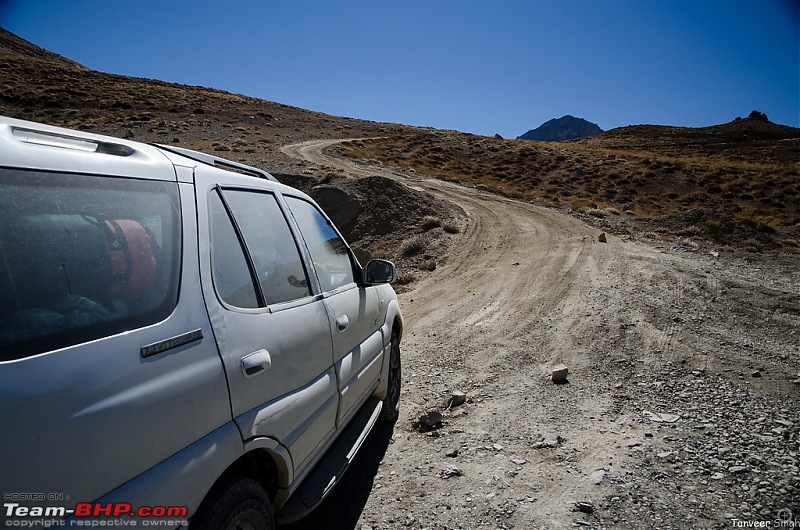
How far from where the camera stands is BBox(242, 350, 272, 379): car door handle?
6.12ft

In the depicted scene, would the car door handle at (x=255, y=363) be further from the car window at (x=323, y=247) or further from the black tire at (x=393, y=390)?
the black tire at (x=393, y=390)

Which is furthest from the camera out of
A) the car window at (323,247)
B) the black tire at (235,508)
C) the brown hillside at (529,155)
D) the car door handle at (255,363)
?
the brown hillside at (529,155)

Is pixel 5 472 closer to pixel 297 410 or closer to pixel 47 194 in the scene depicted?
pixel 47 194

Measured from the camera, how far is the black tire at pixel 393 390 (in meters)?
4.15

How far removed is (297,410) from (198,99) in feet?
216

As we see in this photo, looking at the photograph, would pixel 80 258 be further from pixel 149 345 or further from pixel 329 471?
pixel 329 471

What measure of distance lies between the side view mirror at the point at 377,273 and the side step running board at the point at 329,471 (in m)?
0.97

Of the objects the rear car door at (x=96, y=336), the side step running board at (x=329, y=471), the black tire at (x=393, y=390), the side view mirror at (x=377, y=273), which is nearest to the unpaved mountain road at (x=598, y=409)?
the black tire at (x=393, y=390)

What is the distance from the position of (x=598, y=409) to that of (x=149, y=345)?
4.18m

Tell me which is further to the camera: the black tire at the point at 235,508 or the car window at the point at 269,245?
the car window at the point at 269,245

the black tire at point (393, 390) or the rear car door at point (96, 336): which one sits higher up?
the rear car door at point (96, 336)

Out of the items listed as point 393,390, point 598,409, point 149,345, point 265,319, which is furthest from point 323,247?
point 598,409

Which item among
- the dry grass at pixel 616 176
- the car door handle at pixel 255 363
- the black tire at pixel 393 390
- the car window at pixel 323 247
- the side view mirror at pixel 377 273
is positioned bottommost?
the black tire at pixel 393 390

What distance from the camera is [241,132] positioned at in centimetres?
4328
